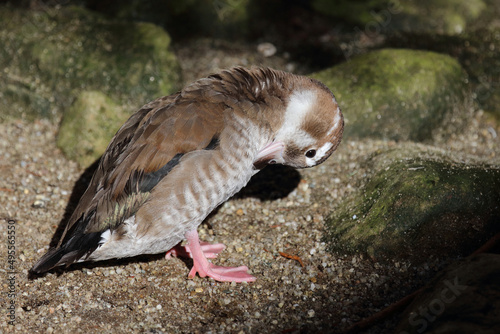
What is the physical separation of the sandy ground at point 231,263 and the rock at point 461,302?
461 mm

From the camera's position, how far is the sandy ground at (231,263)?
374 centimetres

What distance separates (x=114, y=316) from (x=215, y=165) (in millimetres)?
1333

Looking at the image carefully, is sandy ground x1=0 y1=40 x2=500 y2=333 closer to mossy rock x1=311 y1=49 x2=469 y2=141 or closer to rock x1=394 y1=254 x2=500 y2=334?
mossy rock x1=311 y1=49 x2=469 y2=141

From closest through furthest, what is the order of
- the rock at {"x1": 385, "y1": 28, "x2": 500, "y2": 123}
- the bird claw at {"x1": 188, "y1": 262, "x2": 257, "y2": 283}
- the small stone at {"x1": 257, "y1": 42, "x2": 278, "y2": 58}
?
1. the bird claw at {"x1": 188, "y1": 262, "x2": 257, "y2": 283}
2. the rock at {"x1": 385, "y1": 28, "x2": 500, "y2": 123}
3. the small stone at {"x1": 257, "y1": 42, "x2": 278, "y2": 58}

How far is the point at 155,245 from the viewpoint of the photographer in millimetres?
4105

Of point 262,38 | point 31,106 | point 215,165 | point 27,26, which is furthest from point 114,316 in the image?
point 262,38

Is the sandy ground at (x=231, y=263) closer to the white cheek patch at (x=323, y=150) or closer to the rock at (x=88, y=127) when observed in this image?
the rock at (x=88, y=127)

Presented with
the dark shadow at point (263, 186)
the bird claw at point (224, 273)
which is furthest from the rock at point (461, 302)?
the dark shadow at point (263, 186)

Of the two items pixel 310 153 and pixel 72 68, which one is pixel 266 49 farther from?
pixel 310 153

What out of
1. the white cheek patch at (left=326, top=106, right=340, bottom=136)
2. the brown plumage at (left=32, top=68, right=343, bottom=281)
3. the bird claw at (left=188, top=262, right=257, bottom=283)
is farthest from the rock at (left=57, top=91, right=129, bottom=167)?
the white cheek patch at (left=326, top=106, right=340, bottom=136)

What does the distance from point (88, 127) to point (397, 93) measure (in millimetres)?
3408

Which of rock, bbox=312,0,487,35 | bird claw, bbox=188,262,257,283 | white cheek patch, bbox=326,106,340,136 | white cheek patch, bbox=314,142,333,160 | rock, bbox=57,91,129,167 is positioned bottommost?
rock, bbox=57,91,129,167

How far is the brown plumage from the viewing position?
12.8ft

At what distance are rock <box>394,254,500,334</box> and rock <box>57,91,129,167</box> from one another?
374cm
